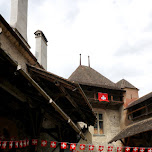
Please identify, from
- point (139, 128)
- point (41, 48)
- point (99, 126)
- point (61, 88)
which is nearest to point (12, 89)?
point (61, 88)

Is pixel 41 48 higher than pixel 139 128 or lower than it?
higher

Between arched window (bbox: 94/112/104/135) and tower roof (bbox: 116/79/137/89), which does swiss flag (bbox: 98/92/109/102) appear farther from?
tower roof (bbox: 116/79/137/89)

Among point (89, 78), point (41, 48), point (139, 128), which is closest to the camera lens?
point (139, 128)

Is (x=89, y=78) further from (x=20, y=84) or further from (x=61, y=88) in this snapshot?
(x=20, y=84)

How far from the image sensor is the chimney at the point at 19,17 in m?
8.05

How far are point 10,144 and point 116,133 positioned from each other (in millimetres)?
10790

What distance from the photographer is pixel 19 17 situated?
8273 millimetres

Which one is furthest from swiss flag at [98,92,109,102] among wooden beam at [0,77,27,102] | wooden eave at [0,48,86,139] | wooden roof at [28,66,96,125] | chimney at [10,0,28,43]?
wooden beam at [0,77,27,102]

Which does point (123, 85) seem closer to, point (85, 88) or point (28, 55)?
point (85, 88)

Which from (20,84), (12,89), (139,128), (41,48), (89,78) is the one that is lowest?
→ (139,128)

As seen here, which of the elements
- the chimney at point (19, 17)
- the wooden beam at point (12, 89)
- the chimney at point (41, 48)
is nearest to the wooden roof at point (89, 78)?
the chimney at point (41, 48)

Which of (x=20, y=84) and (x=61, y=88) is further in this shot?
(x=61, y=88)

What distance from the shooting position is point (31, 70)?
6562mm

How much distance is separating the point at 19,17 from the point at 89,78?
8.32 m
